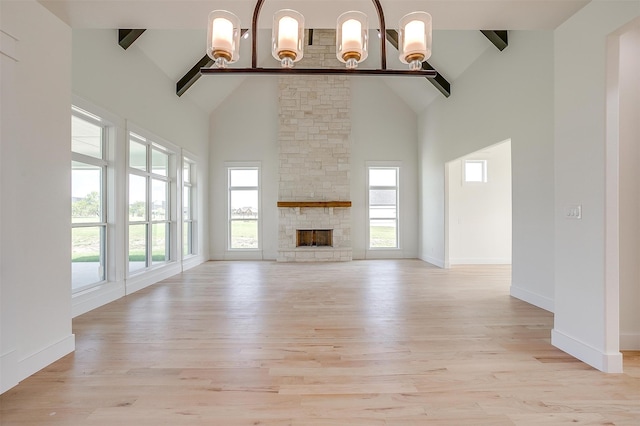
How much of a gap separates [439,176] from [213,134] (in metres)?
5.23

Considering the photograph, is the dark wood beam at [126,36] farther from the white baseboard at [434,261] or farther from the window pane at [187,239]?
the white baseboard at [434,261]

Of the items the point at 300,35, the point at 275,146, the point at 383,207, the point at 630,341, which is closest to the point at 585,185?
the point at 630,341

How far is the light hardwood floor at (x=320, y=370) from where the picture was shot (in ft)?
5.99

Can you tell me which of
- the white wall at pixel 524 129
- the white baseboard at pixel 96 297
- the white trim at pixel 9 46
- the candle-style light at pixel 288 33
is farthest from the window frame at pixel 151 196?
the white wall at pixel 524 129

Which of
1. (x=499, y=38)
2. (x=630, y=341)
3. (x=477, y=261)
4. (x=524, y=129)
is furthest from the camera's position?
(x=477, y=261)

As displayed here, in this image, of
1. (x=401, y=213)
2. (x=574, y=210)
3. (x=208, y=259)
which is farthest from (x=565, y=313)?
(x=208, y=259)

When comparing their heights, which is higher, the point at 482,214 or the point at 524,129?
the point at 524,129

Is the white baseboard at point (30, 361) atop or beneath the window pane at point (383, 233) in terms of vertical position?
beneath

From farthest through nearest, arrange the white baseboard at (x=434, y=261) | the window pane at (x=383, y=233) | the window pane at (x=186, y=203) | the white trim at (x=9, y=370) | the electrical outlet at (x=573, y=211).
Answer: the window pane at (x=383, y=233) → the window pane at (x=186, y=203) → the white baseboard at (x=434, y=261) → the electrical outlet at (x=573, y=211) → the white trim at (x=9, y=370)

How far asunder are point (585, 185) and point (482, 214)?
4.93 meters

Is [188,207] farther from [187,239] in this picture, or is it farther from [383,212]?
[383,212]

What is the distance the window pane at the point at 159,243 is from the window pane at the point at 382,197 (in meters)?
4.64

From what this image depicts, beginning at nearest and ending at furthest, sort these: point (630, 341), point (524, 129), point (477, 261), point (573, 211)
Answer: point (573, 211), point (630, 341), point (524, 129), point (477, 261)

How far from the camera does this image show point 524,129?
164 inches
